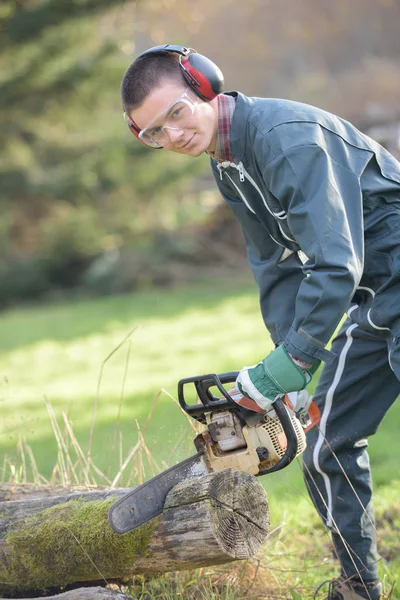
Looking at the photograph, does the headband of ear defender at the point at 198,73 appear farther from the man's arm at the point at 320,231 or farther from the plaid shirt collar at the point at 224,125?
the man's arm at the point at 320,231

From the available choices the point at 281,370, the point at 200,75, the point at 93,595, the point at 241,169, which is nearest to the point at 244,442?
the point at 281,370

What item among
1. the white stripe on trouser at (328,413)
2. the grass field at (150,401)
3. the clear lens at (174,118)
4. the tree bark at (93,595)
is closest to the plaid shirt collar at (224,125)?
the clear lens at (174,118)

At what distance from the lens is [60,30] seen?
633 inches

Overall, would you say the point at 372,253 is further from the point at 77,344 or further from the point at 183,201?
the point at 183,201

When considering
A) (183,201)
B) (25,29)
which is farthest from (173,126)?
(183,201)

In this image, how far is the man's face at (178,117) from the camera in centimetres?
261

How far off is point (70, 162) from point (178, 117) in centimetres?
1572

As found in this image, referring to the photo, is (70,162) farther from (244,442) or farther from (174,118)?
(244,442)

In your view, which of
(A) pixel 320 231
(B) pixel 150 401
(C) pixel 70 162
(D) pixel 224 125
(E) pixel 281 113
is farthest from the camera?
(C) pixel 70 162

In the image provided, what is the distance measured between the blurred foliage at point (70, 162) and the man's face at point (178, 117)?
46.1ft

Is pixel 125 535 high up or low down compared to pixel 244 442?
→ down

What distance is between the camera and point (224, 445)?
8.55 feet

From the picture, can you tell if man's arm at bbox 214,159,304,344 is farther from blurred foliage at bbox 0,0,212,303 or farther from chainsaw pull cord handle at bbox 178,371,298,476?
blurred foliage at bbox 0,0,212,303

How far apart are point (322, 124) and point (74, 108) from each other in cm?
1636
